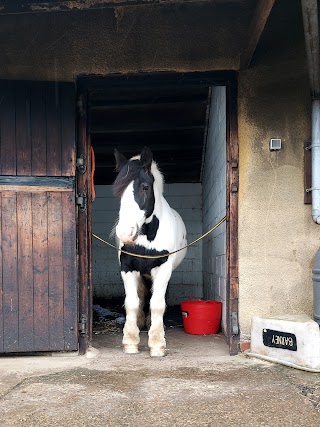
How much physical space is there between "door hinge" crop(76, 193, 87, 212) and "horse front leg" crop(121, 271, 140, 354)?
2.21ft

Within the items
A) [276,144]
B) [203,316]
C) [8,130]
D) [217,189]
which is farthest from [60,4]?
[203,316]

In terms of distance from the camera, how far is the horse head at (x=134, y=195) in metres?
3.47

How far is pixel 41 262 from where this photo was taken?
12.5ft

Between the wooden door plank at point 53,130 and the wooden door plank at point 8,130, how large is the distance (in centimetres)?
A: 27

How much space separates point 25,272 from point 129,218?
3.24 feet

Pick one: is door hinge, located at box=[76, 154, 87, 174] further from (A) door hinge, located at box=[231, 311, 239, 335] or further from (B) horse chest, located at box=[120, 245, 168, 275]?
(A) door hinge, located at box=[231, 311, 239, 335]

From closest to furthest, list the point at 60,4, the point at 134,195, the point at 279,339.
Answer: the point at 60,4 < the point at 279,339 < the point at 134,195

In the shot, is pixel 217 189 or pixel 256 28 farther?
pixel 217 189

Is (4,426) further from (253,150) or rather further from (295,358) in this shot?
(253,150)

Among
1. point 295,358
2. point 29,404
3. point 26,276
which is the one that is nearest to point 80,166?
point 26,276

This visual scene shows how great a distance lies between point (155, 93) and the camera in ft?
17.4

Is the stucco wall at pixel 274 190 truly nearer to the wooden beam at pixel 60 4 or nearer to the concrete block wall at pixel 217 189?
the concrete block wall at pixel 217 189

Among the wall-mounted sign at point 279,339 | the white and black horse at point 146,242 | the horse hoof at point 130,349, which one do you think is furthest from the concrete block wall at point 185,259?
the wall-mounted sign at point 279,339

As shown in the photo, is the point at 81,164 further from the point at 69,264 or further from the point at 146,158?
the point at 69,264
